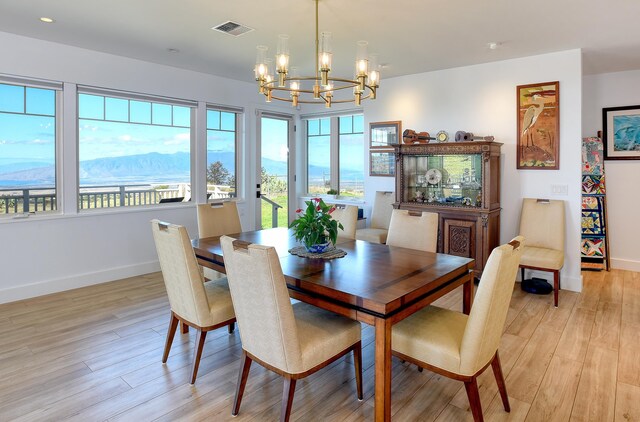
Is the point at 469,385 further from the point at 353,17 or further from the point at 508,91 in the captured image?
the point at 508,91

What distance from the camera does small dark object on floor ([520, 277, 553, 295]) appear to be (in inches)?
169

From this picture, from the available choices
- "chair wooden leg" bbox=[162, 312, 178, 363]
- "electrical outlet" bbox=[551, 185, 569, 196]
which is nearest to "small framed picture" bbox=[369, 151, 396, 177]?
"electrical outlet" bbox=[551, 185, 569, 196]

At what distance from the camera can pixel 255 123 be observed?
6211 millimetres

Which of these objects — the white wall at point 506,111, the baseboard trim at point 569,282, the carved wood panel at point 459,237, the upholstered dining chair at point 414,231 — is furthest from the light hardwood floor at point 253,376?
the white wall at point 506,111

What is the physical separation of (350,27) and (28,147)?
351cm

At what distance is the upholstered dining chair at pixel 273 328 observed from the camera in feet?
6.17

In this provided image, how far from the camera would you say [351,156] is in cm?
650

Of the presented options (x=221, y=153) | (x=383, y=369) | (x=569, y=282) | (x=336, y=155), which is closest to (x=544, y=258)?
(x=569, y=282)

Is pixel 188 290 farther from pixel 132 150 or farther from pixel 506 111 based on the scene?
pixel 506 111

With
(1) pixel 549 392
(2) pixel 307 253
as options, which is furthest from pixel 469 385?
(2) pixel 307 253

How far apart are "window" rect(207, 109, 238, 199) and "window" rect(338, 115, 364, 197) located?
5.65ft

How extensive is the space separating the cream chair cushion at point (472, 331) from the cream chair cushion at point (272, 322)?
338mm

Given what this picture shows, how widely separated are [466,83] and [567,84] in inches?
43.4

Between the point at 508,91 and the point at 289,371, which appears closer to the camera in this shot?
the point at 289,371
